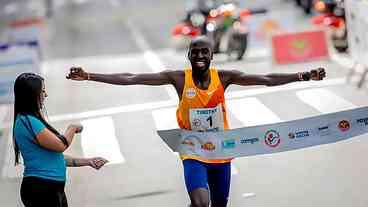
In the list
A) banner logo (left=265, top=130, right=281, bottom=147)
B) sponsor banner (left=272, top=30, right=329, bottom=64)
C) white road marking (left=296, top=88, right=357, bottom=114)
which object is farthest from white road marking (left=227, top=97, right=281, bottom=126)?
banner logo (left=265, top=130, right=281, bottom=147)

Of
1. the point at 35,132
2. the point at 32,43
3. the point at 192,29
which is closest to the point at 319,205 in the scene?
the point at 35,132

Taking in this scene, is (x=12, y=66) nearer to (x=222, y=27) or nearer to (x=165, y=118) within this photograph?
(x=165, y=118)

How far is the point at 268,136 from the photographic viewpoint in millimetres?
7535

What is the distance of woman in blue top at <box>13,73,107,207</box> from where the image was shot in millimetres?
6027

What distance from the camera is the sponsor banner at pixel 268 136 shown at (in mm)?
7020

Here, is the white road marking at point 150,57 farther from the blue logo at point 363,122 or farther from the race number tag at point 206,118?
the race number tag at point 206,118

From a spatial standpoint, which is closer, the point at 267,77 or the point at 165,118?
the point at 267,77

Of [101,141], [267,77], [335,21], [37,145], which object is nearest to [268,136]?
[267,77]

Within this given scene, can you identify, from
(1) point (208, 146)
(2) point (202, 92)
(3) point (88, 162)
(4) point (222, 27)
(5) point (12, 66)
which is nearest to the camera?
(3) point (88, 162)

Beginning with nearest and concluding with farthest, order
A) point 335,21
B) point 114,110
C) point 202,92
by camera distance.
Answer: point 202,92, point 114,110, point 335,21

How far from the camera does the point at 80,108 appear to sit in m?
15.1

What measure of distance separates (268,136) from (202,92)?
3.35ft

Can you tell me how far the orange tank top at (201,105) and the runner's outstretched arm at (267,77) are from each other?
125 millimetres

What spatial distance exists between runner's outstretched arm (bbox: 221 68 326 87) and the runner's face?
0.81 feet
